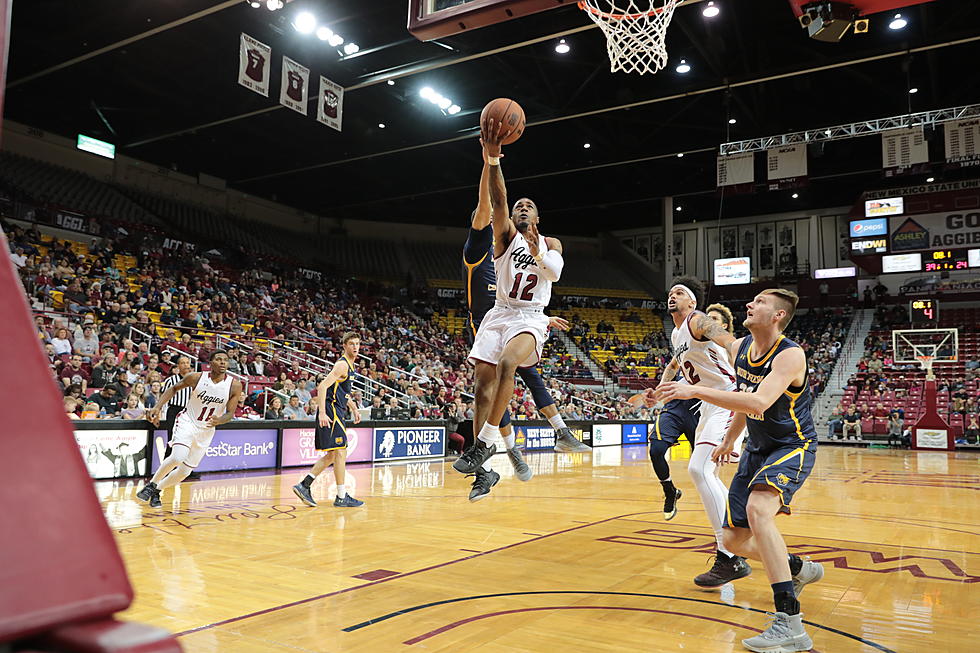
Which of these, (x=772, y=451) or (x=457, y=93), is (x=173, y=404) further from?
(x=457, y=93)

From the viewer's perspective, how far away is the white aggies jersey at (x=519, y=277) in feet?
16.6

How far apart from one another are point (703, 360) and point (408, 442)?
413 inches

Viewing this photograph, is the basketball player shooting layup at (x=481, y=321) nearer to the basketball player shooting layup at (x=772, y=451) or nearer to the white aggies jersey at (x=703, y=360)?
the basketball player shooting layup at (x=772, y=451)

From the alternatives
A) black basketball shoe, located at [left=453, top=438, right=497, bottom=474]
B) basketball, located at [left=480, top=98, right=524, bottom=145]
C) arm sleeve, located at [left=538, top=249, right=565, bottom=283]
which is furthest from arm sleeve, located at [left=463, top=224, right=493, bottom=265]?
black basketball shoe, located at [left=453, top=438, right=497, bottom=474]

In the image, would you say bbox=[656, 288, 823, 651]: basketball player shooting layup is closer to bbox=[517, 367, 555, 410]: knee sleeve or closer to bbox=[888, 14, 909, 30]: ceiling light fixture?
bbox=[517, 367, 555, 410]: knee sleeve

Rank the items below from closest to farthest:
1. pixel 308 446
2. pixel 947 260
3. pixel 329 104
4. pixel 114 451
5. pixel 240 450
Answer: pixel 114 451
pixel 240 450
pixel 308 446
pixel 329 104
pixel 947 260

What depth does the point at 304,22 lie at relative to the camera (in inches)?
568

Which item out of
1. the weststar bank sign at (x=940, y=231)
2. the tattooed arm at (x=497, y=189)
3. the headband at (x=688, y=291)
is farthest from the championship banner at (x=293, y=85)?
the weststar bank sign at (x=940, y=231)

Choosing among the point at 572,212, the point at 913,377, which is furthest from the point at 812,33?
the point at 572,212

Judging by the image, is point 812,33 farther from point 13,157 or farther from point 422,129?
point 13,157

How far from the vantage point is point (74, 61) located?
17359mm

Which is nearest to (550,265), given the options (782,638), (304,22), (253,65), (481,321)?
(481,321)

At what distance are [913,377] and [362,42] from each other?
74.1ft

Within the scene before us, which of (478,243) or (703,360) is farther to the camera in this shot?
(703,360)
